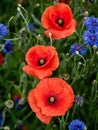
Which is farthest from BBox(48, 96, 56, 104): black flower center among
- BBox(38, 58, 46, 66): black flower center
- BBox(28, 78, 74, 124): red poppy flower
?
BBox(38, 58, 46, 66): black flower center

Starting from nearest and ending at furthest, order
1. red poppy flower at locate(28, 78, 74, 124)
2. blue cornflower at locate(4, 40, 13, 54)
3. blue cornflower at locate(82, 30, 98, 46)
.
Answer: red poppy flower at locate(28, 78, 74, 124)
blue cornflower at locate(82, 30, 98, 46)
blue cornflower at locate(4, 40, 13, 54)

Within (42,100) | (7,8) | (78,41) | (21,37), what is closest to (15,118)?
(42,100)

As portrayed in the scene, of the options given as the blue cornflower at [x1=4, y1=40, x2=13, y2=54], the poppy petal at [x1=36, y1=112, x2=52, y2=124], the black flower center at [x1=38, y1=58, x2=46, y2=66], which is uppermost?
the blue cornflower at [x1=4, y1=40, x2=13, y2=54]

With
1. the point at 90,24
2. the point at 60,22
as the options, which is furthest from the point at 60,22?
the point at 90,24

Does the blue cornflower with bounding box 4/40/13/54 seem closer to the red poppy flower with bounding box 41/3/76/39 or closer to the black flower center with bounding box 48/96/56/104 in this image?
the red poppy flower with bounding box 41/3/76/39

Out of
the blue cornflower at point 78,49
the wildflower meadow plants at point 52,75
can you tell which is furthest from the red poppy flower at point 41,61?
the blue cornflower at point 78,49

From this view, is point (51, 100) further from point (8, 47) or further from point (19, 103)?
point (8, 47)

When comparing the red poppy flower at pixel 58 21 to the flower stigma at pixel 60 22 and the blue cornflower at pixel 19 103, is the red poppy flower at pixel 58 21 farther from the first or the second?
the blue cornflower at pixel 19 103

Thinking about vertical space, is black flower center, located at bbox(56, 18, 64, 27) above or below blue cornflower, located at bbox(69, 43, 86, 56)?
above
